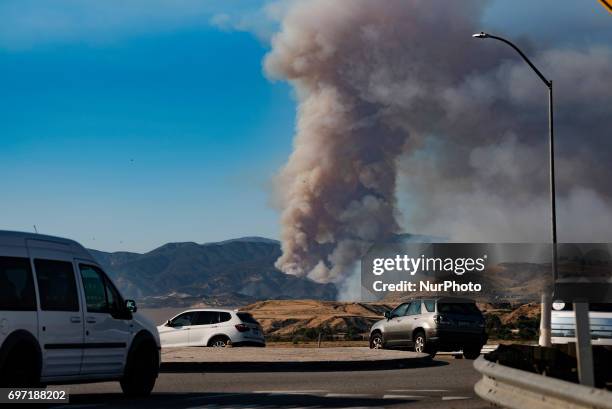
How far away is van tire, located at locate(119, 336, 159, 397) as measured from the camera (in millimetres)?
14573

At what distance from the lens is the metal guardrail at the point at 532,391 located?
24.8ft

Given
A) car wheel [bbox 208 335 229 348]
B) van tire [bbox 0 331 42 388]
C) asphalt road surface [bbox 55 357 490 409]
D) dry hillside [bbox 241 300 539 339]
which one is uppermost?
dry hillside [bbox 241 300 539 339]

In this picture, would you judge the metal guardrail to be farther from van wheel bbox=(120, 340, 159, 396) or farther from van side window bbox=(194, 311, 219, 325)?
van side window bbox=(194, 311, 219, 325)

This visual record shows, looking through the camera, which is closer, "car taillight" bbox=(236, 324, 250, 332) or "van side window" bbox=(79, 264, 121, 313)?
"van side window" bbox=(79, 264, 121, 313)

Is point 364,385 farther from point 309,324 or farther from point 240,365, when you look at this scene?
point 309,324

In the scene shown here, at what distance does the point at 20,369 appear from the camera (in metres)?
11.9

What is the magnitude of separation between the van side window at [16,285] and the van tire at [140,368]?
102 inches

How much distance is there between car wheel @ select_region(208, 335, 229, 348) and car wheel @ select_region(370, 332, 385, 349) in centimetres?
403

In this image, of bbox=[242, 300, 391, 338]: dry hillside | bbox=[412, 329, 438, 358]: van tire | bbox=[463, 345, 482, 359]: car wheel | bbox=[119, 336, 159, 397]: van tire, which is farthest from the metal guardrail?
bbox=[242, 300, 391, 338]: dry hillside

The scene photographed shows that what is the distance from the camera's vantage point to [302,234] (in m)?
151

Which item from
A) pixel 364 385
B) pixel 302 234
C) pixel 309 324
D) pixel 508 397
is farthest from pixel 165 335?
pixel 302 234

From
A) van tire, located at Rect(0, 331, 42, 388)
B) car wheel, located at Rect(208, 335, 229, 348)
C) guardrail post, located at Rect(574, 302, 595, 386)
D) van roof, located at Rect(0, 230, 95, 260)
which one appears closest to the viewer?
guardrail post, located at Rect(574, 302, 595, 386)

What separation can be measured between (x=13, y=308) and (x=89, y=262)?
7.22 ft

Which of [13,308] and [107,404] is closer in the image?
[13,308]
